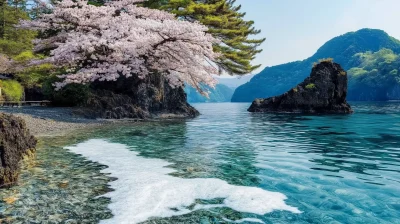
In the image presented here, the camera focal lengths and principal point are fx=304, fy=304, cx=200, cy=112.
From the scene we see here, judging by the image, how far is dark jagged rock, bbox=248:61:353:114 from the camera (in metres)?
41.7

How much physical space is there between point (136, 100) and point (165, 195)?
76.6 ft

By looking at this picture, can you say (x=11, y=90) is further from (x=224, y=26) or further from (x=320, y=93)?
(x=320, y=93)

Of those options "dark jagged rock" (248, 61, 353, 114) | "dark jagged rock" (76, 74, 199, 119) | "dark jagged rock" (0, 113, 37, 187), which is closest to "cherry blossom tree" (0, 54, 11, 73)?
"dark jagged rock" (76, 74, 199, 119)

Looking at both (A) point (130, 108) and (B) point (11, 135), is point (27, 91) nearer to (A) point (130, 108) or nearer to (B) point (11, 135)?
(A) point (130, 108)

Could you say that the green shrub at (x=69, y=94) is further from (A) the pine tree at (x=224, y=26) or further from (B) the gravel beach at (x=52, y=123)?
(A) the pine tree at (x=224, y=26)

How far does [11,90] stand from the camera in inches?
1262

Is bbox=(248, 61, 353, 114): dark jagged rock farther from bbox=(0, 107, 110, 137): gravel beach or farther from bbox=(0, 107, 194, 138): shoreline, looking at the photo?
bbox=(0, 107, 110, 137): gravel beach

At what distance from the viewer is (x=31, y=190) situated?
5.54 metres

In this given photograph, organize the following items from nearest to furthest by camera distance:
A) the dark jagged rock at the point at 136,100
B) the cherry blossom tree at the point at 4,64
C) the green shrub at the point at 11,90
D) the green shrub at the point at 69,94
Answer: the dark jagged rock at the point at 136,100 → the green shrub at the point at 69,94 → the cherry blossom tree at the point at 4,64 → the green shrub at the point at 11,90

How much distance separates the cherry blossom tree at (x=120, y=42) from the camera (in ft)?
62.4

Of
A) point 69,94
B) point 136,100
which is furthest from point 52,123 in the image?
point 136,100

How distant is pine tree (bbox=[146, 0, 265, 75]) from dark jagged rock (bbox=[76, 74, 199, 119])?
20.9ft

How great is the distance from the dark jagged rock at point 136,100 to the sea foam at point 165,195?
16.7 meters

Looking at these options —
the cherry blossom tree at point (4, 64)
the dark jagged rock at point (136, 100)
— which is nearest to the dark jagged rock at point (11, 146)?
the dark jagged rock at point (136, 100)
